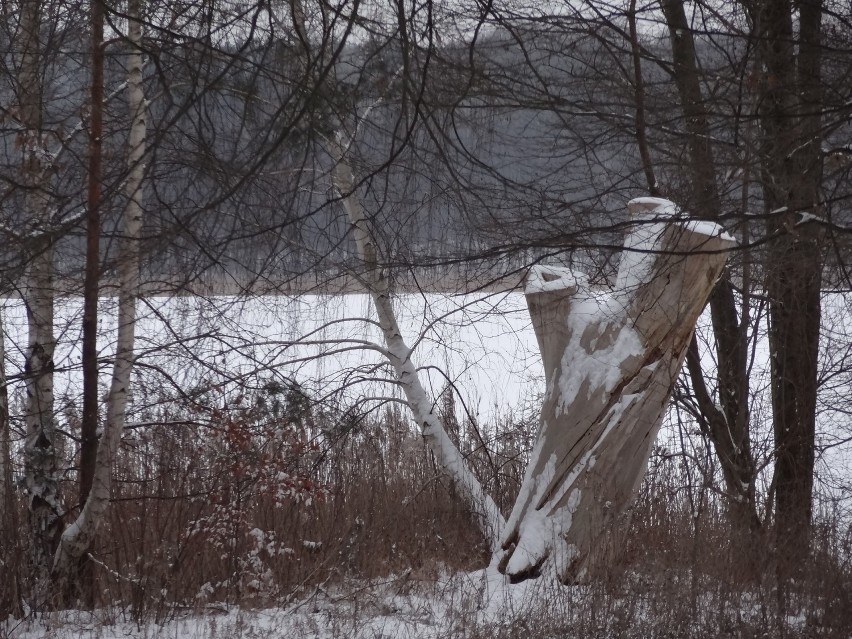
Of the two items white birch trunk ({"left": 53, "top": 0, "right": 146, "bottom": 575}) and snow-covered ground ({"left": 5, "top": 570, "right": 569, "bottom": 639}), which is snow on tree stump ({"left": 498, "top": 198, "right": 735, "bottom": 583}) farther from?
white birch trunk ({"left": 53, "top": 0, "right": 146, "bottom": 575})

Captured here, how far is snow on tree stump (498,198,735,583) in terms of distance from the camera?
492 cm

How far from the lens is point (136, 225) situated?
4492mm

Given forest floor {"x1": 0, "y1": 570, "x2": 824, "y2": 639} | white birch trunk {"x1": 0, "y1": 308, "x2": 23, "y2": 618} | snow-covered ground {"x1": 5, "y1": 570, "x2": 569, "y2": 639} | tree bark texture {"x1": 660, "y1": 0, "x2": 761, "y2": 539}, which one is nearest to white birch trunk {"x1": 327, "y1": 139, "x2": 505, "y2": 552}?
snow-covered ground {"x1": 5, "y1": 570, "x2": 569, "y2": 639}

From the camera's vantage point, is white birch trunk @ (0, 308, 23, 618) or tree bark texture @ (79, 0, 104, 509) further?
white birch trunk @ (0, 308, 23, 618)

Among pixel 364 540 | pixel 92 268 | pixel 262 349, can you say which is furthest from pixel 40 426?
pixel 364 540

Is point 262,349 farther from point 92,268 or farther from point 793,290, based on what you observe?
point 793,290

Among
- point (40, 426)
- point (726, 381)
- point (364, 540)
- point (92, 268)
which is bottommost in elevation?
point (364, 540)

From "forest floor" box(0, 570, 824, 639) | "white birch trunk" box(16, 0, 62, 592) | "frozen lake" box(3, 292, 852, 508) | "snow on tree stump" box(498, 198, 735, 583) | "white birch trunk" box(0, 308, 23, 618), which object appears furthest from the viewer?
"frozen lake" box(3, 292, 852, 508)

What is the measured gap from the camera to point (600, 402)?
500 centimetres

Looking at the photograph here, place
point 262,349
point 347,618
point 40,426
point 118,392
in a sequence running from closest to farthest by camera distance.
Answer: point 347,618
point 118,392
point 40,426
point 262,349

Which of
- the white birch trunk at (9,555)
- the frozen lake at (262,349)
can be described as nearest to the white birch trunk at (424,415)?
the frozen lake at (262,349)

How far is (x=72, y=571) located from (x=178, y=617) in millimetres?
690

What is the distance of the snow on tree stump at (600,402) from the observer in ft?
16.1

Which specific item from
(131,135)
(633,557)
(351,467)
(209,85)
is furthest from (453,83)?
(351,467)
